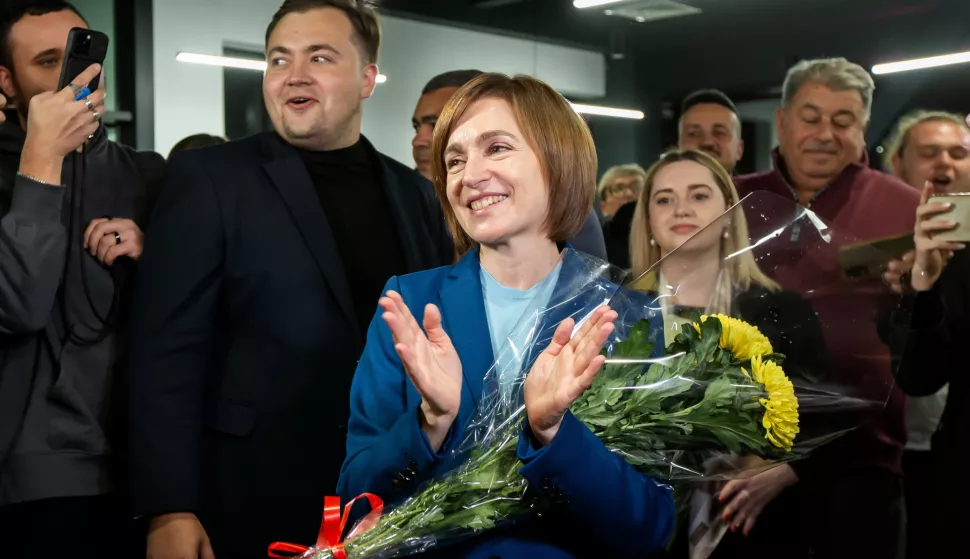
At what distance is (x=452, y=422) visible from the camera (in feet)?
3.91

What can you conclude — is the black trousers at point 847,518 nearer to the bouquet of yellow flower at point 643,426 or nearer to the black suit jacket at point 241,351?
the black suit jacket at point 241,351

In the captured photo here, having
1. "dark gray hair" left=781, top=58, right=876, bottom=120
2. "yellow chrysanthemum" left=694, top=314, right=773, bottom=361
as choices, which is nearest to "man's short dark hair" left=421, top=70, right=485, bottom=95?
"dark gray hair" left=781, top=58, right=876, bottom=120

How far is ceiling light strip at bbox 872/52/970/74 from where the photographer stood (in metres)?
2.84

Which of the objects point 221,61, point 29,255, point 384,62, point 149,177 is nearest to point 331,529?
point 29,255

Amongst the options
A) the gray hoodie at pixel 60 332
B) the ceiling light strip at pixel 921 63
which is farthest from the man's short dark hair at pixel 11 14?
the ceiling light strip at pixel 921 63

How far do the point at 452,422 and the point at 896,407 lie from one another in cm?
164

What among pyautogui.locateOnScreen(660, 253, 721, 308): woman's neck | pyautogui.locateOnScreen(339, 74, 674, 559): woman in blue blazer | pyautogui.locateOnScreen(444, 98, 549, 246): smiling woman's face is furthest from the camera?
pyautogui.locateOnScreen(444, 98, 549, 246): smiling woman's face

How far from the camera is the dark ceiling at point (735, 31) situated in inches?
117

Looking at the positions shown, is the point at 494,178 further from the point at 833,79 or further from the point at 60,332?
the point at 833,79

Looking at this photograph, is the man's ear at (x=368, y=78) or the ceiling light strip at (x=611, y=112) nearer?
the man's ear at (x=368, y=78)

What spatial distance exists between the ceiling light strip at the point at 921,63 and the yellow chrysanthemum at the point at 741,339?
6.90 ft

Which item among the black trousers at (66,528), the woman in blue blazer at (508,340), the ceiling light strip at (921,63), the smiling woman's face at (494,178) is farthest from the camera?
A: the ceiling light strip at (921,63)

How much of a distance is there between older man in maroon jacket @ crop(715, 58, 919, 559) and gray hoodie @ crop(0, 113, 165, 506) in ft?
4.30

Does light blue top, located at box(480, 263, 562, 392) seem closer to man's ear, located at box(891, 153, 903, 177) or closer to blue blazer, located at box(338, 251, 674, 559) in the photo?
blue blazer, located at box(338, 251, 674, 559)
